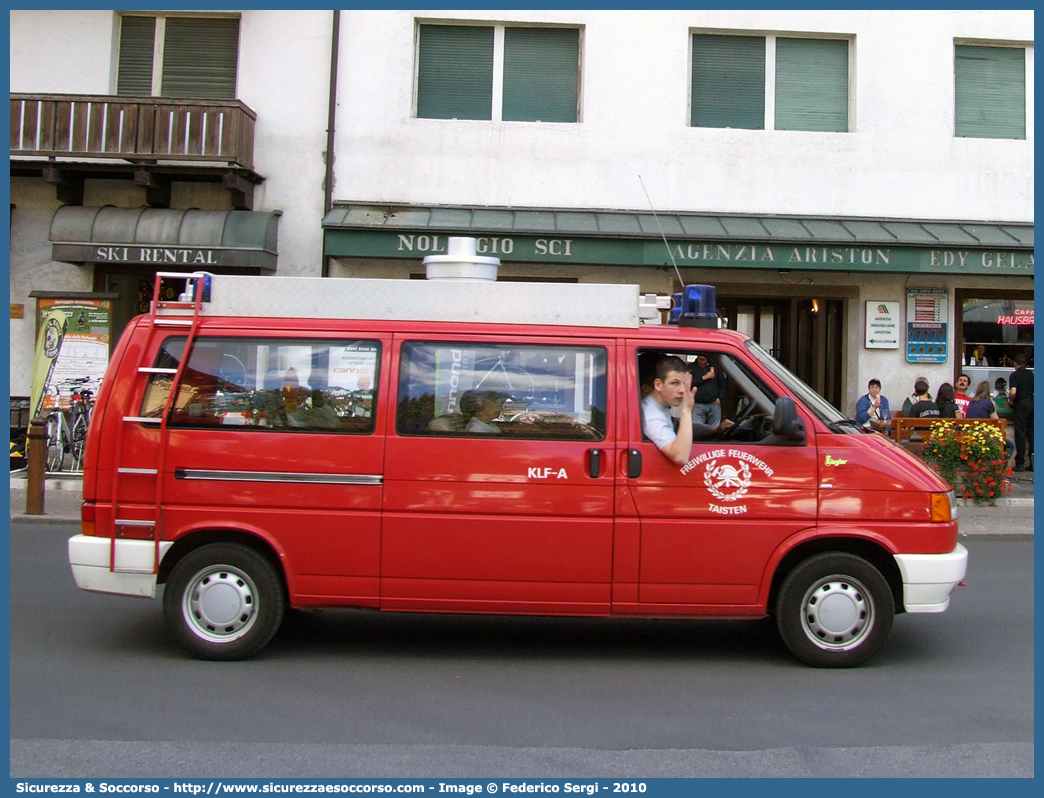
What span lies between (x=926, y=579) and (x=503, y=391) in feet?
8.71

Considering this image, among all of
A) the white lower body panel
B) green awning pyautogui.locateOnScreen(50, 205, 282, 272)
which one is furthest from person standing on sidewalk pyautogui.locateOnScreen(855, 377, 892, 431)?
the white lower body panel

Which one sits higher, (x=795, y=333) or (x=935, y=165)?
(x=935, y=165)

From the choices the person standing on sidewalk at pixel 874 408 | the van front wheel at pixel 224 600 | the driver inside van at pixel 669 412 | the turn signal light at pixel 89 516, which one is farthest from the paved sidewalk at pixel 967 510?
the driver inside van at pixel 669 412

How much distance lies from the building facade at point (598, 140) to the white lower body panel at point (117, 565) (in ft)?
30.8

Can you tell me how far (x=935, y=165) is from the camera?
1584 cm

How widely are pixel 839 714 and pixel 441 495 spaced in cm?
244

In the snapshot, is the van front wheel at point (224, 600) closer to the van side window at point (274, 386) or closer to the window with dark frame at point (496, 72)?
the van side window at point (274, 386)

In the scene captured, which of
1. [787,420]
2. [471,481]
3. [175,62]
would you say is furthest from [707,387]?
[175,62]

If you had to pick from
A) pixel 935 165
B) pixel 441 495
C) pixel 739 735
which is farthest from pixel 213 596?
pixel 935 165

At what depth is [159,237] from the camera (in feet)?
47.2

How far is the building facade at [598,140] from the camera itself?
50.3 ft

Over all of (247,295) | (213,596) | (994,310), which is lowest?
(213,596)

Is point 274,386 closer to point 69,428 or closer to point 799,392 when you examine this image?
point 799,392

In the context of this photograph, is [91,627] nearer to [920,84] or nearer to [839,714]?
[839,714]
